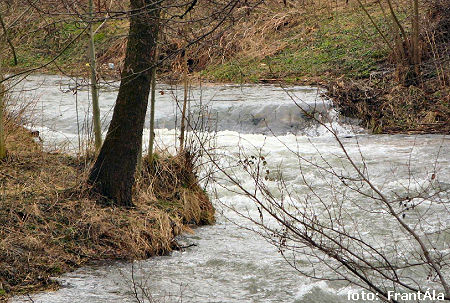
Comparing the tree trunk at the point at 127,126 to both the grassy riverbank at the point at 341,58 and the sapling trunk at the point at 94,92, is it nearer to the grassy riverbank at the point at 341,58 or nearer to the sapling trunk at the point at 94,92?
the sapling trunk at the point at 94,92

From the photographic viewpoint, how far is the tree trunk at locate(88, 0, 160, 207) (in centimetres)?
708

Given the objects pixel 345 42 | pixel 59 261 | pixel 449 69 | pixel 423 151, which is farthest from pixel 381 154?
pixel 345 42

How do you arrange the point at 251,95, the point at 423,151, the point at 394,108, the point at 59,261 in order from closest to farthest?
the point at 59,261 → the point at 423,151 → the point at 394,108 → the point at 251,95

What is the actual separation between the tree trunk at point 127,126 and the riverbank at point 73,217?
0.70 ft

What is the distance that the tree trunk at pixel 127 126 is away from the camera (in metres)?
7.08

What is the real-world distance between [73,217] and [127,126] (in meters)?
1.15

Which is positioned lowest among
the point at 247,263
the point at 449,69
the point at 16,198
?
the point at 247,263

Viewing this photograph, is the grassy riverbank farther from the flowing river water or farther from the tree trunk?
the tree trunk

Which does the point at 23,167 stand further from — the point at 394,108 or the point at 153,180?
the point at 394,108

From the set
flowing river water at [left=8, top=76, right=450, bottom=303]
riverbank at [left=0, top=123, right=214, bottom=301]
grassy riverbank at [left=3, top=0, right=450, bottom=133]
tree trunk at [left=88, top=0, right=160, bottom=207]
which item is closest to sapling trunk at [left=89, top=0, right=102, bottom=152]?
flowing river water at [left=8, top=76, right=450, bottom=303]

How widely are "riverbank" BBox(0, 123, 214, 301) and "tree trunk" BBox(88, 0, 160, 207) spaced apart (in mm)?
214

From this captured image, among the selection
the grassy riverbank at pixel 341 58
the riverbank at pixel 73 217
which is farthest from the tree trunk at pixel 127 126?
the grassy riverbank at pixel 341 58

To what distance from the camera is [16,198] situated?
720 cm

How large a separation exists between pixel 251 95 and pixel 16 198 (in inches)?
351
